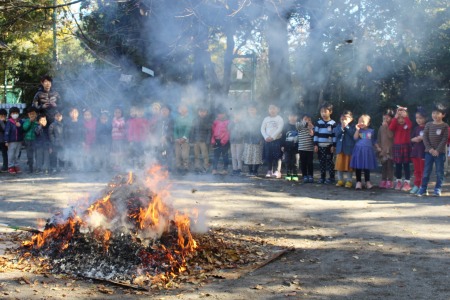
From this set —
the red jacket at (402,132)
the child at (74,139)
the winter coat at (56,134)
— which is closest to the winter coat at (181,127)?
the child at (74,139)

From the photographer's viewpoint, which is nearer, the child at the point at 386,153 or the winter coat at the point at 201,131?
the child at the point at 386,153

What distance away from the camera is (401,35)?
9664 millimetres

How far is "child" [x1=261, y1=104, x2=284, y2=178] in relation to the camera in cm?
1212

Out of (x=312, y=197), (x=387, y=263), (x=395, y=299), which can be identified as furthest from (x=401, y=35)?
(x=395, y=299)

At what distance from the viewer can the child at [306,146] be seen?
11.7 meters

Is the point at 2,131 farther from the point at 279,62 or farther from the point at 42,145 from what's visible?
the point at 279,62

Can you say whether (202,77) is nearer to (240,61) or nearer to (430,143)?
(240,61)

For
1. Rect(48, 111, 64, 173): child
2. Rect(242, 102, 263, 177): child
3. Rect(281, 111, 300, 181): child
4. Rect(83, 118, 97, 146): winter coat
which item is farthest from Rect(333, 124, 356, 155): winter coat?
Rect(48, 111, 64, 173): child

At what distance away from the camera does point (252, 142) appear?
40.9ft

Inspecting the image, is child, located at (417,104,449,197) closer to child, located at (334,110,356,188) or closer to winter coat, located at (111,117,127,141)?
child, located at (334,110,356,188)

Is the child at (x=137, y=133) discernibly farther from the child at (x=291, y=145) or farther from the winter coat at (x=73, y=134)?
the child at (x=291, y=145)

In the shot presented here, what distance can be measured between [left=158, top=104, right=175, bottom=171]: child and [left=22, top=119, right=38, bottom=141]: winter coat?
3497 millimetres

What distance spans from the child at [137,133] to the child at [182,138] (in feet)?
2.32

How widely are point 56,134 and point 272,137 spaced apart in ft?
18.0
